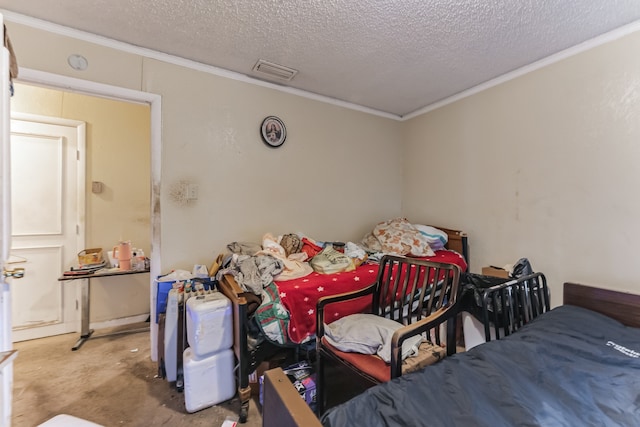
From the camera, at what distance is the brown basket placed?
2.69 meters

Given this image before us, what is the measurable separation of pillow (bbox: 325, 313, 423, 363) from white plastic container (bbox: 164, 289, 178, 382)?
1.16m

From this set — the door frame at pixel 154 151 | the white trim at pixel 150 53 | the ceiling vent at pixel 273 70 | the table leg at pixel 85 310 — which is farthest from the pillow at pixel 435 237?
the table leg at pixel 85 310

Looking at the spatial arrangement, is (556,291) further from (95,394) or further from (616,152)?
(95,394)

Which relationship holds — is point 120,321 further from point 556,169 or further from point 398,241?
point 556,169

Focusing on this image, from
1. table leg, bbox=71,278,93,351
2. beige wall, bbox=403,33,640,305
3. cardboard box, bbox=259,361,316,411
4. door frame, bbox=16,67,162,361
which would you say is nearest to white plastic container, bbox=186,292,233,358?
cardboard box, bbox=259,361,316,411

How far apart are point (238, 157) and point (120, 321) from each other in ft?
7.68

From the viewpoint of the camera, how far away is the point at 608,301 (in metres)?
1.48

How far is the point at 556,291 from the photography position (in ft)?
7.20

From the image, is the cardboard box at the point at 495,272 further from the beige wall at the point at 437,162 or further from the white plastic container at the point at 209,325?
the white plastic container at the point at 209,325

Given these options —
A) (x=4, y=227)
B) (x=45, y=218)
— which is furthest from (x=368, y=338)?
(x=45, y=218)

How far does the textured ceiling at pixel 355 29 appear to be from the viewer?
5.47 feet

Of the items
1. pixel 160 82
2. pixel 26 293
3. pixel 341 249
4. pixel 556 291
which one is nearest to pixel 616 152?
pixel 556 291

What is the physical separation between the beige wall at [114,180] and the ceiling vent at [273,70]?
1.41 m

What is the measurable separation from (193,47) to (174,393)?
2.61m
